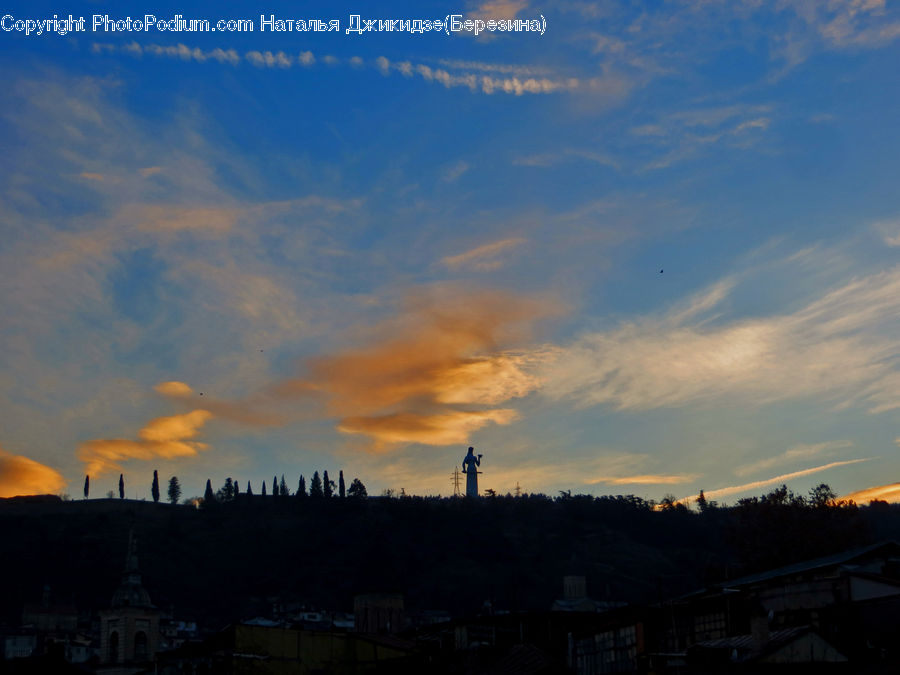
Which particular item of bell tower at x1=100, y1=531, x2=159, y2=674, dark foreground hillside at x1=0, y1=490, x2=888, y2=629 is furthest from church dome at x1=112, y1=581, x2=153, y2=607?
dark foreground hillside at x1=0, y1=490, x2=888, y2=629

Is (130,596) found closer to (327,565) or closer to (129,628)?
(129,628)

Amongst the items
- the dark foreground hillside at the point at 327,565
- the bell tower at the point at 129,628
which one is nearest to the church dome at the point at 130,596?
the bell tower at the point at 129,628

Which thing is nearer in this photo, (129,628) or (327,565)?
(129,628)

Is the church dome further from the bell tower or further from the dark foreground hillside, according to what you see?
the dark foreground hillside

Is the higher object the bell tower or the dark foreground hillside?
the dark foreground hillside

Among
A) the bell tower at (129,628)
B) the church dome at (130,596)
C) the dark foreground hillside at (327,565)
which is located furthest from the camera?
the dark foreground hillside at (327,565)

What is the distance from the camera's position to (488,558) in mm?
186375

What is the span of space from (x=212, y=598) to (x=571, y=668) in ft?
421

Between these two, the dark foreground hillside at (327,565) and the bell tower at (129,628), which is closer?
the bell tower at (129,628)

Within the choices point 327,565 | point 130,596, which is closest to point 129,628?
point 130,596

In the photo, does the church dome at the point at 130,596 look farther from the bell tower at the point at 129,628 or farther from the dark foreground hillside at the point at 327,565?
the dark foreground hillside at the point at 327,565

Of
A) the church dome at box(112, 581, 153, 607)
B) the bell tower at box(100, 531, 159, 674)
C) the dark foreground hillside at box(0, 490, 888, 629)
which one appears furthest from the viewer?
the dark foreground hillside at box(0, 490, 888, 629)

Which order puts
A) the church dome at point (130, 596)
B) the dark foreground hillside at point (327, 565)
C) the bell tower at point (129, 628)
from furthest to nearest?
the dark foreground hillside at point (327, 565) < the church dome at point (130, 596) < the bell tower at point (129, 628)

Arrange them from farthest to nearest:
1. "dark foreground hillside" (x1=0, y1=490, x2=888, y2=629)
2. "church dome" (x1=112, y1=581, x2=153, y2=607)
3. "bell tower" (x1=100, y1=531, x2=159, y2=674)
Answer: "dark foreground hillside" (x1=0, y1=490, x2=888, y2=629) → "church dome" (x1=112, y1=581, x2=153, y2=607) → "bell tower" (x1=100, y1=531, x2=159, y2=674)
